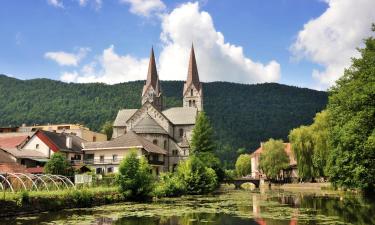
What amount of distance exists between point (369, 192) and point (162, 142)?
3843cm

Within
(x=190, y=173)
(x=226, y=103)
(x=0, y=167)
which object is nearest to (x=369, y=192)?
(x=190, y=173)

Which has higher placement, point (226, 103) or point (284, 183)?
point (226, 103)

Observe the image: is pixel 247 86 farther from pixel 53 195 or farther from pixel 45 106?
pixel 53 195

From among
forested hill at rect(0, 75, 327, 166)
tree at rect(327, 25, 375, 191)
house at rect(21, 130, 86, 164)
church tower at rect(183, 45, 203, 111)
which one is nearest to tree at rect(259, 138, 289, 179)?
church tower at rect(183, 45, 203, 111)

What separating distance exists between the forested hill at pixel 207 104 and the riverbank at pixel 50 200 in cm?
10763

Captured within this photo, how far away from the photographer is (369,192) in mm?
40500

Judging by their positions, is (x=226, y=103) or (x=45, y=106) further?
(x=226, y=103)

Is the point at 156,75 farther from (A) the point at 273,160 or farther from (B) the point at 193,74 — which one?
(A) the point at 273,160

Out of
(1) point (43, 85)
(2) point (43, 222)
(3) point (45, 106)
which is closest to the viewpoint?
(2) point (43, 222)

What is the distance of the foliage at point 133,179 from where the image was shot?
126 ft

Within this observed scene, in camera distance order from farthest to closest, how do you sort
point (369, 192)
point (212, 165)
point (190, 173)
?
point (212, 165) → point (190, 173) → point (369, 192)

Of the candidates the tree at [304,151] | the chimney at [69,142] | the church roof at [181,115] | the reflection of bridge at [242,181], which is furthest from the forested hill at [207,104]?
the tree at [304,151]

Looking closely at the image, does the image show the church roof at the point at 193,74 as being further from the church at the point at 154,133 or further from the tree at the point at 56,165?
the tree at the point at 56,165

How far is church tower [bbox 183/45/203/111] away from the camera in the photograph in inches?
3617
